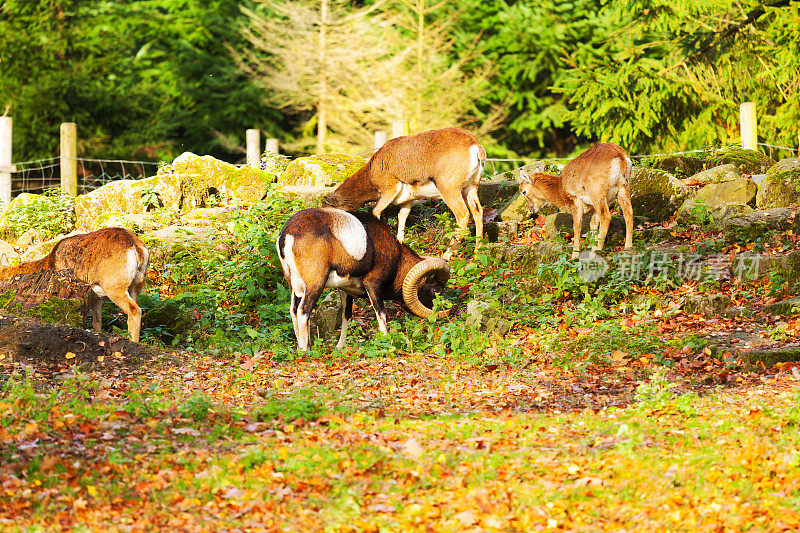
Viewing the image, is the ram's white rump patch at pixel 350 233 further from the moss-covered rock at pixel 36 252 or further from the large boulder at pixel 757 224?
the large boulder at pixel 757 224

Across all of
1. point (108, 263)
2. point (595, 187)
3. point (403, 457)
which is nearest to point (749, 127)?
point (595, 187)

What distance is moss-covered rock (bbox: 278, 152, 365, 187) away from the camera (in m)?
15.2

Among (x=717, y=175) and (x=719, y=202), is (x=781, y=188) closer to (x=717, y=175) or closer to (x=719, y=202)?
(x=719, y=202)

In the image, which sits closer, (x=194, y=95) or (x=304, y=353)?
(x=304, y=353)

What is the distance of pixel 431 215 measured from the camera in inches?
551

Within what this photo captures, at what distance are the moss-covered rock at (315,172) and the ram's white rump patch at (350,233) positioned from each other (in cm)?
485

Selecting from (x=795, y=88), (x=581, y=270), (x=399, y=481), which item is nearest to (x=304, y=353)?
(x=581, y=270)

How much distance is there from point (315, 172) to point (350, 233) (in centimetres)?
533

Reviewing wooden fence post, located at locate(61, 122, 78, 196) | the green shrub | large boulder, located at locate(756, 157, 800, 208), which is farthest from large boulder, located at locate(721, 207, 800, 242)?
wooden fence post, located at locate(61, 122, 78, 196)

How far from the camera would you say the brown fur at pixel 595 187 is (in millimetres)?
11680

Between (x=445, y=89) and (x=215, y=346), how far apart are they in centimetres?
1996

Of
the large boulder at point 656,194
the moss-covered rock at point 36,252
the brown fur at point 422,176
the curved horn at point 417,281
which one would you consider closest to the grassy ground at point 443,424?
the curved horn at point 417,281

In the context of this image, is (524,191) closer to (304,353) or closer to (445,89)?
(304,353)

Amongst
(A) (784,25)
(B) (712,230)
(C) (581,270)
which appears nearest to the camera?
(C) (581,270)
